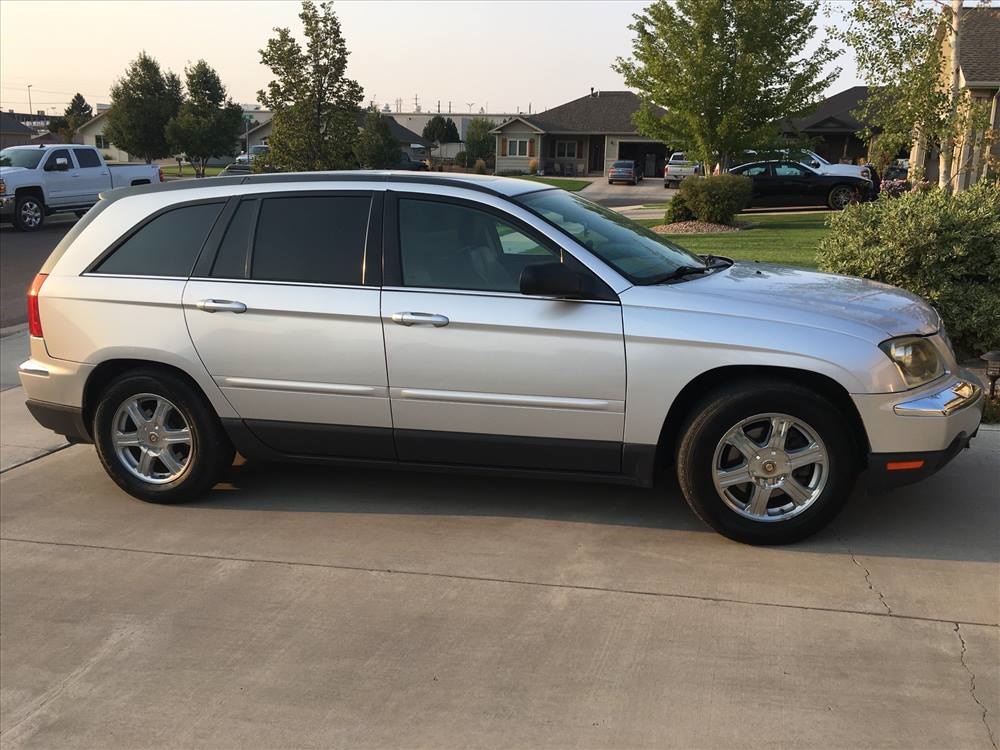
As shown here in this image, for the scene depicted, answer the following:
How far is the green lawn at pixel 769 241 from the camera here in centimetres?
1412

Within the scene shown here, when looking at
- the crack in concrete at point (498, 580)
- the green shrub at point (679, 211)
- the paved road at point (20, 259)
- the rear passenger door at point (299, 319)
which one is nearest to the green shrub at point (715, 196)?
the green shrub at point (679, 211)

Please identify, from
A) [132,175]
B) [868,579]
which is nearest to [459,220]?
[868,579]

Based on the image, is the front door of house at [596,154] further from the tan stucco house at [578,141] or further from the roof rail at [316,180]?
the roof rail at [316,180]

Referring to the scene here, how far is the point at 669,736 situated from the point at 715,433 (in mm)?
1670

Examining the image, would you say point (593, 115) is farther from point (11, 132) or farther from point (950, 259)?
point (950, 259)

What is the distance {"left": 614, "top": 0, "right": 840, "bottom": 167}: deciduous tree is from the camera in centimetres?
2191

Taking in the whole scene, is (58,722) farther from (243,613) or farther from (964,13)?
(964,13)

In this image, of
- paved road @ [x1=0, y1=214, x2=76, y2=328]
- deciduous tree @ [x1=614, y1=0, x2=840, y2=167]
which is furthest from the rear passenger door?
deciduous tree @ [x1=614, y1=0, x2=840, y2=167]

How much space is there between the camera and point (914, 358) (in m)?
4.49

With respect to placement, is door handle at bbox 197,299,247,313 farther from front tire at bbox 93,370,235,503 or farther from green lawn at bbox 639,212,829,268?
green lawn at bbox 639,212,829,268

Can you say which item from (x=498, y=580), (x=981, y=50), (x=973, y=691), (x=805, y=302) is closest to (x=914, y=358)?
(x=805, y=302)

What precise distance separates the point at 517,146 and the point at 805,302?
6298 centimetres

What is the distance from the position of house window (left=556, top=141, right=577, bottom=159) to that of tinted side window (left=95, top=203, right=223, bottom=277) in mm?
61840

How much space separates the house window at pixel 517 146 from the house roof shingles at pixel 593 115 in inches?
62.3
